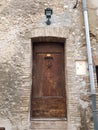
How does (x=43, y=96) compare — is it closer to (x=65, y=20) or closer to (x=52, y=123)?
(x=52, y=123)

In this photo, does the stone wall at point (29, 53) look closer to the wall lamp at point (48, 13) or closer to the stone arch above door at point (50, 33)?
the stone arch above door at point (50, 33)

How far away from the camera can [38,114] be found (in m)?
6.43

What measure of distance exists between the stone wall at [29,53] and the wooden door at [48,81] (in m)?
0.32

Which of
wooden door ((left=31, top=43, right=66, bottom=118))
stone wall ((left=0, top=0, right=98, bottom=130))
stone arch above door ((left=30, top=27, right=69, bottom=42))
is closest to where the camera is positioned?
stone wall ((left=0, top=0, right=98, bottom=130))

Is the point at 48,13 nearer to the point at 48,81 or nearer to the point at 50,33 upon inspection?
the point at 50,33

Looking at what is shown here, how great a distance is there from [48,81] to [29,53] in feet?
2.97

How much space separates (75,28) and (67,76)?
54.6 inches

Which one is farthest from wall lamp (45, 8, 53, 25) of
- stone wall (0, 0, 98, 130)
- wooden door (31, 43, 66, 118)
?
wooden door (31, 43, 66, 118)

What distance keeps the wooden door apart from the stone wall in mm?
318

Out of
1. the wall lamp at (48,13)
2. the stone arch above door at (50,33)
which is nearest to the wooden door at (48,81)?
the stone arch above door at (50,33)

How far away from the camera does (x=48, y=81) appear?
6.66m

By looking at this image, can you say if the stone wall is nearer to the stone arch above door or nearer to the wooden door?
the stone arch above door

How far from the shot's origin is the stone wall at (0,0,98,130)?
19.9ft

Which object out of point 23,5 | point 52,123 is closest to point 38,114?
point 52,123
